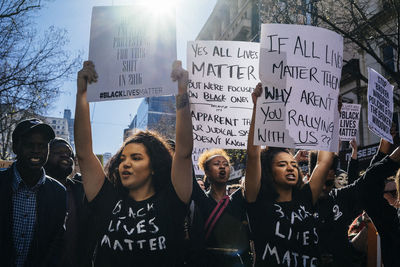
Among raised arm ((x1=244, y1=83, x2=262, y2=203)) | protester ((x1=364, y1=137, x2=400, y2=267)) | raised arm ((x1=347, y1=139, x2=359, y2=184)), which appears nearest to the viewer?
raised arm ((x1=244, y1=83, x2=262, y2=203))

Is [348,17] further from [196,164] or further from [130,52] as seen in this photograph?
[130,52]

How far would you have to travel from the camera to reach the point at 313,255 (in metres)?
2.55

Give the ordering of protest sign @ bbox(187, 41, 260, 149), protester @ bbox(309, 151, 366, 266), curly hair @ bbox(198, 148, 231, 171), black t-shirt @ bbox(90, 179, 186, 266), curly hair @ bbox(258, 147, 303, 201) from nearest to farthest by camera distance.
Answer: black t-shirt @ bbox(90, 179, 186, 266) < curly hair @ bbox(258, 147, 303, 201) < protester @ bbox(309, 151, 366, 266) < protest sign @ bbox(187, 41, 260, 149) < curly hair @ bbox(198, 148, 231, 171)

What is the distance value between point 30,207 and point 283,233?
6.14 feet

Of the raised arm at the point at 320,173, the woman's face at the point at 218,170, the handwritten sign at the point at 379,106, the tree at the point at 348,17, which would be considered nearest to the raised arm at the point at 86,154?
the woman's face at the point at 218,170

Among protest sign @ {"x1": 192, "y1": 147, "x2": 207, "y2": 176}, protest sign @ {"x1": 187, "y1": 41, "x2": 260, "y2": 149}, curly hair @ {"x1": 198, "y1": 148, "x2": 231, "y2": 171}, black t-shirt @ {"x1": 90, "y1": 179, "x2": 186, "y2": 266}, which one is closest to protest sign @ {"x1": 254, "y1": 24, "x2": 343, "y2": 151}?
protest sign @ {"x1": 187, "y1": 41, "x2": 260, "y2": 149}

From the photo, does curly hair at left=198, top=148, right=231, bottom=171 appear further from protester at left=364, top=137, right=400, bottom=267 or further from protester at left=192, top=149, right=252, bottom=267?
protester at left=364, top=137, right=400, bottom=267

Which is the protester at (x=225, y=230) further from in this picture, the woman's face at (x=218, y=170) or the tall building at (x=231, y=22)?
the tall building at (x=231, y=22)

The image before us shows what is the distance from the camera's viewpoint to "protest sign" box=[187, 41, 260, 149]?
10.9 ft

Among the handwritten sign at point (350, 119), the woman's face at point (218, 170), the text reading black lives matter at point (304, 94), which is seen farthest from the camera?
the handwritten sign at point (350, 119)

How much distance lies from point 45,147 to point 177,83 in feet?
3.92

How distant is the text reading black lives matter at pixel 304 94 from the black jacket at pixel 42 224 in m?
1.72

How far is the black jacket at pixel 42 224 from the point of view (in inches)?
106

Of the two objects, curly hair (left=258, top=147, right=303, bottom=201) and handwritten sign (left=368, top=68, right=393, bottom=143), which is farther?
handwritten sign (left=368, top=68, right=393, bottom=143)
